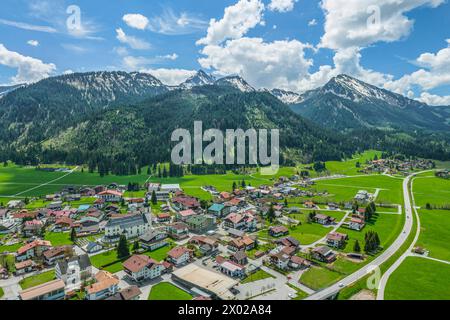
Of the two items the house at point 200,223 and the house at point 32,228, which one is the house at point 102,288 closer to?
the house at point 200,223


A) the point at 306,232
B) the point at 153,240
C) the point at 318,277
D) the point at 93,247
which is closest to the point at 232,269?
the point at 318,277

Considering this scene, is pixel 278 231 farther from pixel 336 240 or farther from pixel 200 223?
pixel 200 223

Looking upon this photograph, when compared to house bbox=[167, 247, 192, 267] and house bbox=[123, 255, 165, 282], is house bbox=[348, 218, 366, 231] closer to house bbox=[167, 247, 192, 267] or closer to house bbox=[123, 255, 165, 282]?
house bbox=[167, 247, 192, 267]
